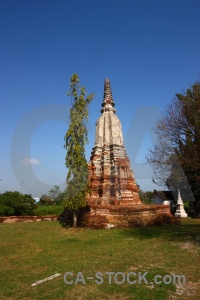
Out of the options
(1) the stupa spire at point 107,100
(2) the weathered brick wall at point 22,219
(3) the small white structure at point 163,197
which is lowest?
(2) the weathered brick wall at point 22,219

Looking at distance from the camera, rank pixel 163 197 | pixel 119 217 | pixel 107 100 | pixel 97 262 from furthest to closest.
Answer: pixel 163 197, pixel 107 100, pixel 119 217, pixel 97 262

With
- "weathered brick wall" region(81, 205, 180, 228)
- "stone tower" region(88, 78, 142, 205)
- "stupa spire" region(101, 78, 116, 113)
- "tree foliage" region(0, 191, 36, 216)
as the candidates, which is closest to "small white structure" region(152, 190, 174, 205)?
"tree foliage" region(0, 191, 36, 216)

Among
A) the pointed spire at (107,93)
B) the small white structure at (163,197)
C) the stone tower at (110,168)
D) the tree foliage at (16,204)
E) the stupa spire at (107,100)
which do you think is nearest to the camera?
the stone tower at (110,168)

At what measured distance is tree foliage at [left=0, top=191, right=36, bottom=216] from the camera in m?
19.8

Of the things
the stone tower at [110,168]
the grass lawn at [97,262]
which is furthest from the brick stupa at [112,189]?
the grass lawn at [97,262]

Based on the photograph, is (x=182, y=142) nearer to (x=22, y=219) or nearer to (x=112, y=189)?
(x=112, y=189)

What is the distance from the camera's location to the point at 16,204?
799 inches

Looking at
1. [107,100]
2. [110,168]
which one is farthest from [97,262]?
[107,100]

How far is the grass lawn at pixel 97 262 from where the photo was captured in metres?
4.36

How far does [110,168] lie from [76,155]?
2768mm

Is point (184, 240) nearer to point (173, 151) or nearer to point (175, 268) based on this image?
point (175, 268)

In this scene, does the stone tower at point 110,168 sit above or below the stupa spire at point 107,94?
below

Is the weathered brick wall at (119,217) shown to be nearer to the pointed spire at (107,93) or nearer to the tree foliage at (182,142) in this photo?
the tree foliage at (182,142)

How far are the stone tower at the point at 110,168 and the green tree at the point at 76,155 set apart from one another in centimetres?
108
